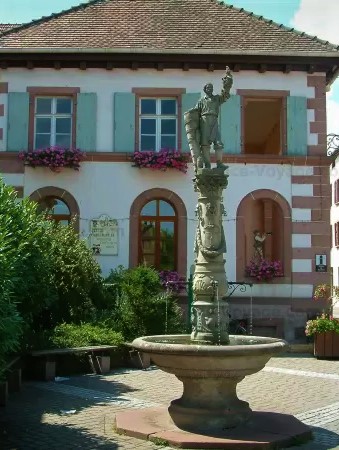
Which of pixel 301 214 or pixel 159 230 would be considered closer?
pixel 301 214

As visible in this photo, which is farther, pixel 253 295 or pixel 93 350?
pixel 253 295

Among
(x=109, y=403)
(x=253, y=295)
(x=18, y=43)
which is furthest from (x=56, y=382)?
(x=18, y=43)

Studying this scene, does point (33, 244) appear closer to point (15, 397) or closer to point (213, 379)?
point (15, 397)

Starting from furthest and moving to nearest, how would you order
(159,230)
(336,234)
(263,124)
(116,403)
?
(336,234), (263,124), (159,230), (116,403)

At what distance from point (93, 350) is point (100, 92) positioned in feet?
26.5

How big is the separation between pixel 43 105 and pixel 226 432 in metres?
12.8

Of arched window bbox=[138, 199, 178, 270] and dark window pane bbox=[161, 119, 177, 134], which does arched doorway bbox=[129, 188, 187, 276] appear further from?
dark window pane bbox=[161, 119, 177, 134]

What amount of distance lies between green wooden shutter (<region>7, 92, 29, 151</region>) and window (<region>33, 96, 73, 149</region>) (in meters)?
0.29

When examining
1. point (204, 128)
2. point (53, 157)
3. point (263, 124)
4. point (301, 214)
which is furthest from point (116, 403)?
point (263, 124)

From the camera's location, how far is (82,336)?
12609mm

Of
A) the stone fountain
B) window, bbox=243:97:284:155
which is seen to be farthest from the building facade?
the stone fountain

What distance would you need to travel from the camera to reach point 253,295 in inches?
660

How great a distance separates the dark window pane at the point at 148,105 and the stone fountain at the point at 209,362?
9467mm

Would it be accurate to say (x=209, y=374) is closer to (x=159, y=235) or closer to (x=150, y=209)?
(x=159, y=235)
